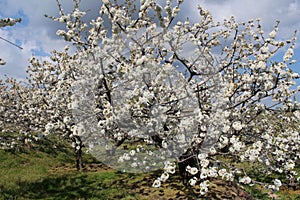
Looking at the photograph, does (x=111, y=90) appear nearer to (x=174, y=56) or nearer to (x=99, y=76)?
(x=99, y=76)

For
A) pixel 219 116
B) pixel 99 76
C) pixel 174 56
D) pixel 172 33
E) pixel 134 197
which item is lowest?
pixel 134 197

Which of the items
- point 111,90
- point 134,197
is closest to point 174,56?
point 111,90

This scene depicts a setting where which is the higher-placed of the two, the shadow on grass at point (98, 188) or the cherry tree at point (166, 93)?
the cherry tree at point (166, 93)

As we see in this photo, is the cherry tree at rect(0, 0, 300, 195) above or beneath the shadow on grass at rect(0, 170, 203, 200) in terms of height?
above

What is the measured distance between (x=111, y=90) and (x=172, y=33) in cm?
254

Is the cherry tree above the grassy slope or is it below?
above

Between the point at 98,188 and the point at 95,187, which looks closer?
the point at 98,188

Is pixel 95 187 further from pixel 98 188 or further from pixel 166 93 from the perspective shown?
pixel 166 93

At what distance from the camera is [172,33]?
8977 millimetres

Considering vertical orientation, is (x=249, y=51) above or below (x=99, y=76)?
above

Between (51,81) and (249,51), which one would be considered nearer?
(249,51)

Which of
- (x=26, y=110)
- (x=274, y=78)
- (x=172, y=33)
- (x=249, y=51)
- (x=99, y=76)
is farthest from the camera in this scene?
(x=26, y=110)

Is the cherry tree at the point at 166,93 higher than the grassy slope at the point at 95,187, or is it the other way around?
the cherry tree at the point at 166,93

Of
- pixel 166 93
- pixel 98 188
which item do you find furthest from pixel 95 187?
pixel 166 93
